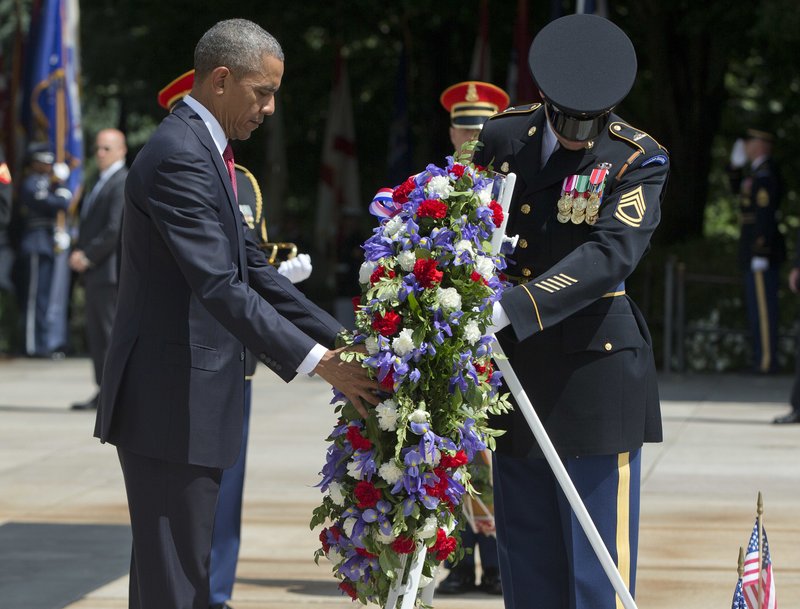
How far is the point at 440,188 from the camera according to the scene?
152 inches

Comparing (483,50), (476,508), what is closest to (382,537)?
(476,508)

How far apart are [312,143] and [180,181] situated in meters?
22.2

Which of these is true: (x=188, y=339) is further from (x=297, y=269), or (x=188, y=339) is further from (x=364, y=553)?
(x=297, y=269)

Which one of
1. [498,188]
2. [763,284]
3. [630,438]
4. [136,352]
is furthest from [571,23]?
[763,284]

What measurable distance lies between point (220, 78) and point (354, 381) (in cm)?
90

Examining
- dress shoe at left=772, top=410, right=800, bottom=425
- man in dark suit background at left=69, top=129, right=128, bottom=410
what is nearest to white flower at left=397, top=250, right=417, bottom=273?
man in dark suit background at left=69, top=129, right=128, bottom=410

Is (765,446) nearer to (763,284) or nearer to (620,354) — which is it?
(763,284)

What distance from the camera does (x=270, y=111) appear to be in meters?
4.23

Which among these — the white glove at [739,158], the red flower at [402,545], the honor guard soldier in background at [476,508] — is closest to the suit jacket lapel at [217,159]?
the red flower at [402,545]

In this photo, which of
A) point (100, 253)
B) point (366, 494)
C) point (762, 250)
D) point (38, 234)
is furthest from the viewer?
point (38, 234)

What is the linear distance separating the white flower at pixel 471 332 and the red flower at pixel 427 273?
138 mm

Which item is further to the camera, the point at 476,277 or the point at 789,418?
the point at 789,418

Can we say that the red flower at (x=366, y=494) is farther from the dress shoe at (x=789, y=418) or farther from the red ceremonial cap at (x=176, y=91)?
the dress shoe at (x=789, y=418)

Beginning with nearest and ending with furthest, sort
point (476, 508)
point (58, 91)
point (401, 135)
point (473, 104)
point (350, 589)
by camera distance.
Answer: point (350, 589) → point (476, 508) → point (473, 104) → point (58, 91) → point (401, 135)
